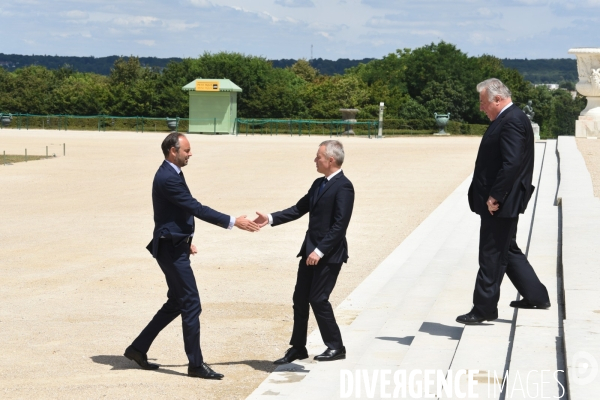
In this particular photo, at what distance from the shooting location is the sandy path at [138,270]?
6730 mm

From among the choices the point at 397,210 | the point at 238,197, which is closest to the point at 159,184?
the point at 397,210

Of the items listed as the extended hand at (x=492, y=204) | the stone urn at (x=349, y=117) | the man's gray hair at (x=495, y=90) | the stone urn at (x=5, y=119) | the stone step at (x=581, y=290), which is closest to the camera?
the stone step at (x=581, y=290)

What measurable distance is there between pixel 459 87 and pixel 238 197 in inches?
2115

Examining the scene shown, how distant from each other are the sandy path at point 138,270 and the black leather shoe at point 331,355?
46 centimetres

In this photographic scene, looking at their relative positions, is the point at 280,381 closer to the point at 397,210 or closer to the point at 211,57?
the point at 397,210

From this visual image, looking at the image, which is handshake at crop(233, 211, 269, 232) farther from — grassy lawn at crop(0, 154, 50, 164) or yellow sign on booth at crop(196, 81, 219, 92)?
yellow sign on booth at crop(196, 81, 219, 92)

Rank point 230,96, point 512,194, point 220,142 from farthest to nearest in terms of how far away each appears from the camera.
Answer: point 230,96 → point 220,142 → point 512,194

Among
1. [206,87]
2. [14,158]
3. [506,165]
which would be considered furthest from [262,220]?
[206,87]

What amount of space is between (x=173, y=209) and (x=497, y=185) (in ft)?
7.23

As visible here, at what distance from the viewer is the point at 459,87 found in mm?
70625

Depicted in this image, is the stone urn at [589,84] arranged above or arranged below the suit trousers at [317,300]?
above

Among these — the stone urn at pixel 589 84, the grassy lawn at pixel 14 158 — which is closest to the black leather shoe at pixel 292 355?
the grassy lawn at pixel 14 158

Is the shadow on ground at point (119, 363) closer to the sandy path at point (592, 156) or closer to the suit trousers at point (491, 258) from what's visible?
the suit trousers at point (491, 258)

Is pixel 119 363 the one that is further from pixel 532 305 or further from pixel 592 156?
pixel 592 156
